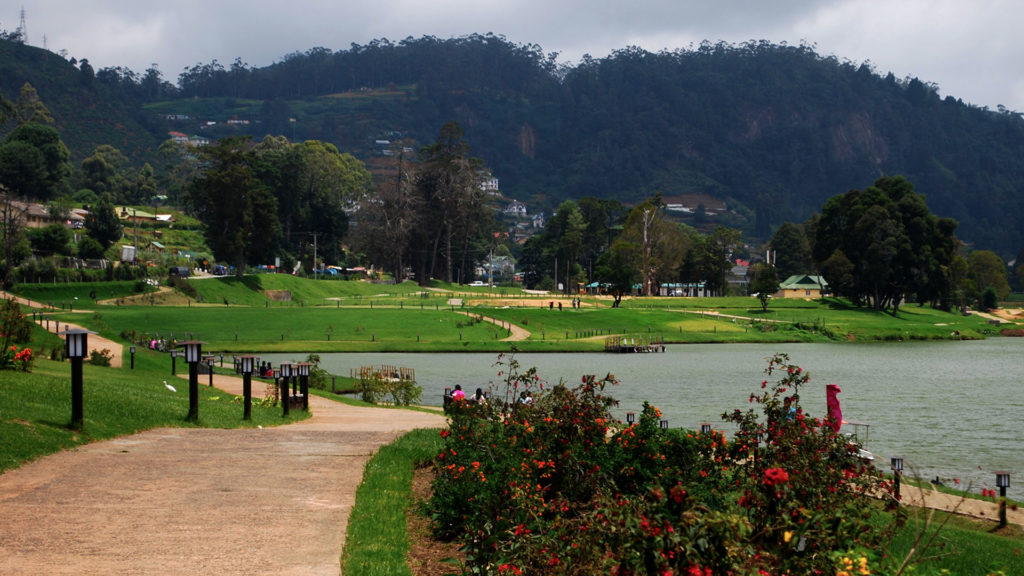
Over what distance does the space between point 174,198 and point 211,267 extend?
70553 mm

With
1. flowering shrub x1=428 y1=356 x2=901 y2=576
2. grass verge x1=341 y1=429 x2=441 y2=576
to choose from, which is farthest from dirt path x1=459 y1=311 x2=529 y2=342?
flowering shrub x1=428 y1=356 x2=901 y2=576

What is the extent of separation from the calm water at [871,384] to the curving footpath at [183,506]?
7.50 metres

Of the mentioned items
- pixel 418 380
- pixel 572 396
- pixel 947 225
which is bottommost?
pixel 418 380

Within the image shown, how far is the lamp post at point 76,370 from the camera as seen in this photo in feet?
51.9

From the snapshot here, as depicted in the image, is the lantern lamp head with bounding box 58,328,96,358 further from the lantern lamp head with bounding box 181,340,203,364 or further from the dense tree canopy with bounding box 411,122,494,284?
the dense tree canopy with bounding box 411,122,494,284

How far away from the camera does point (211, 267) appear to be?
10706 cm

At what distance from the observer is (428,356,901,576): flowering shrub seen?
19.0 feet

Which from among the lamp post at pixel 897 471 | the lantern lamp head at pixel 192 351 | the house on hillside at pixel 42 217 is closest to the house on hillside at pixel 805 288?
the house on hillside at pixel 42 217

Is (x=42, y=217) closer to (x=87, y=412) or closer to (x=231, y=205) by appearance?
(x=231, y=205)

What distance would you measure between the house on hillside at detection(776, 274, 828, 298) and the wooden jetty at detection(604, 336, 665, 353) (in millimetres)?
55989

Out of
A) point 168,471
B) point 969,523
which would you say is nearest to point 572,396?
point 168,471

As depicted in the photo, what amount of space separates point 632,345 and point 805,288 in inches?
2569

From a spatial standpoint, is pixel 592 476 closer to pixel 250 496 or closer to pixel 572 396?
pixel 572 396

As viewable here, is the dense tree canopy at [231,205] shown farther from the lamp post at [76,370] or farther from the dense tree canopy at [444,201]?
the lamp post at [76,370]
